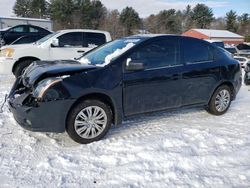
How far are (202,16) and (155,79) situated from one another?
85084mm

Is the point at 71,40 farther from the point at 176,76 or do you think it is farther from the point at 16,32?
the point at 16,32

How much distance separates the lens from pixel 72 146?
4359 millimetres

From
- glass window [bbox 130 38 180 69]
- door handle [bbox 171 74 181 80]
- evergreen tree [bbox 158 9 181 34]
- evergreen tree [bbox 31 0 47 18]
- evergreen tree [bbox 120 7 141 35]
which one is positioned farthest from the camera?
evergreen tree [bbox 158 9 181 34]

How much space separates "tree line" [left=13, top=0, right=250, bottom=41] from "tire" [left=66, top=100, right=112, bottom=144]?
4302 cm

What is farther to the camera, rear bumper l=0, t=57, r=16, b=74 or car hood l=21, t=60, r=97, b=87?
rear bumper l=0, t=57, r=16, b=74

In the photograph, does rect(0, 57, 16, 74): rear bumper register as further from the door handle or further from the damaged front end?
the door handle

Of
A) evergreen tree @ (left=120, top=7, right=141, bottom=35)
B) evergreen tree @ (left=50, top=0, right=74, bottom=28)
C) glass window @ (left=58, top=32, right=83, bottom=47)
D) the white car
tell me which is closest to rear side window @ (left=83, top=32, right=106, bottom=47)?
the white car

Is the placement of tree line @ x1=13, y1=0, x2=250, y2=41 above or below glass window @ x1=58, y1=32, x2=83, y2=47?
above

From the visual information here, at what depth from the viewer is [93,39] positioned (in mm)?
9602

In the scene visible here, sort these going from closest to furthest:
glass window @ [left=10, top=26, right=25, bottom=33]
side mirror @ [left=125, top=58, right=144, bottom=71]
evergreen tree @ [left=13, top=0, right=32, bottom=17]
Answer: side mirror @ [left=125, top=58, right=144, bottom=71] < glass window @ [left=10, top=26, right=25, bottom=33] < evergreen tree @ [left=13, top=0, right=32, bottom=17]

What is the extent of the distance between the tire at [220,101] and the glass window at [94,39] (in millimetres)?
4731

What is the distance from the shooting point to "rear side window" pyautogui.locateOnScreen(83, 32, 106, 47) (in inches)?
372

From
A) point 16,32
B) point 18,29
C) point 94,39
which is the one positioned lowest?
point 94,39

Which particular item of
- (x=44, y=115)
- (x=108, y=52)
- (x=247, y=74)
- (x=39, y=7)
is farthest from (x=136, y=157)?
(x=39, y=7)
